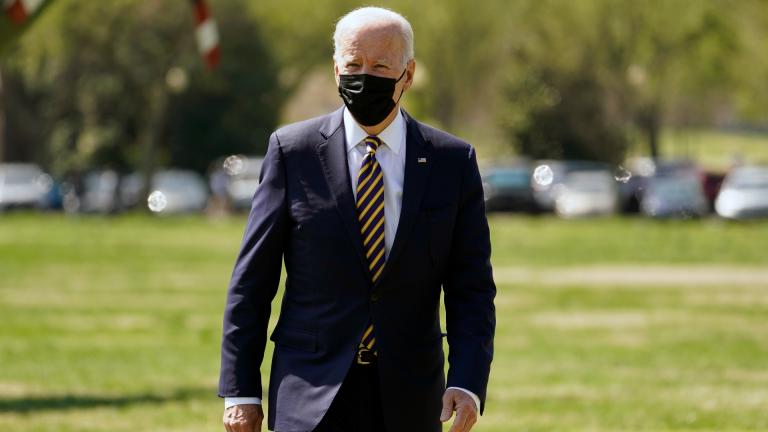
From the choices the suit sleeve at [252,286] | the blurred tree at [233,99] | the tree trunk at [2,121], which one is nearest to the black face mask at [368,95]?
the suit sleeve at [252,286]

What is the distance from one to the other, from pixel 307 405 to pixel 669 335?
13.6 meters

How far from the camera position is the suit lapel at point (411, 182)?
16.5ft

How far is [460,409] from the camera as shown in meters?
5.12

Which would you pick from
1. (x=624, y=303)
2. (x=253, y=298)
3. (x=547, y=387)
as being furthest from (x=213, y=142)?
(x=253, y=298)

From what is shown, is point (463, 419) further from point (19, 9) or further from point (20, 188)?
point (20, 188)

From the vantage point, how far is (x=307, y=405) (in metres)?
5.09

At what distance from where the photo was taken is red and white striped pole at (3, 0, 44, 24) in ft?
41.1

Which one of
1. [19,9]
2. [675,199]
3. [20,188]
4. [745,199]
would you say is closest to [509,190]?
[675,199]

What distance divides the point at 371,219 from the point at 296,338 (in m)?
0.42

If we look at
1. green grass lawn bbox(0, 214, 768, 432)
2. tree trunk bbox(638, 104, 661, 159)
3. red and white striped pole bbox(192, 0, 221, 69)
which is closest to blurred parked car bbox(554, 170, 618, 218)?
tree trunk bbox(638, 104, 661, 159)

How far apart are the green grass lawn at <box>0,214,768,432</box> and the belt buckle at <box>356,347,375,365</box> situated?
6.11 meters

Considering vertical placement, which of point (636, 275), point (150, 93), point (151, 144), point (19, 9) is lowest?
point (636, 275)

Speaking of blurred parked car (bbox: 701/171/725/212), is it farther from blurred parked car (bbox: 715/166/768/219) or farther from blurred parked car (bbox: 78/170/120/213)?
blurred parked car (bbox: 78/170/120/213)

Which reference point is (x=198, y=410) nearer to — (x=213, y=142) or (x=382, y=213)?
(x=382, y=213)
